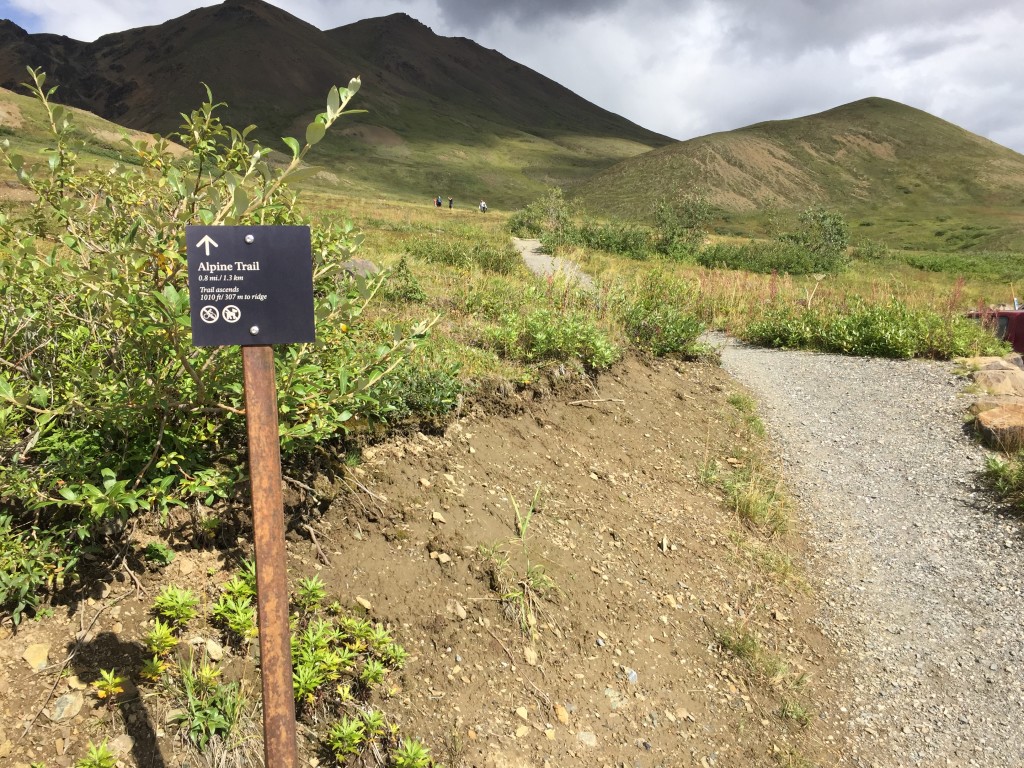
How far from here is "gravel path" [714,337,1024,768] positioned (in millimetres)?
3711

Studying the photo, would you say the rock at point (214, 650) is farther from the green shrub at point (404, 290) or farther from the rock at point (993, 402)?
the rock at point (993, 402)

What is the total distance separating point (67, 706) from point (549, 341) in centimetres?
478

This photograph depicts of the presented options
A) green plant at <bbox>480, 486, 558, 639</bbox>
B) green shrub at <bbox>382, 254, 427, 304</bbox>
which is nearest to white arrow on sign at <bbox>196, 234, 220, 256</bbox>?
green plant at <bbox>480, 486, 558, 639</bbox>

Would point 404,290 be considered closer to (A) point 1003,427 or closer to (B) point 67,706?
(B) point 67,706

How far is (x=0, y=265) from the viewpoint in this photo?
3.13 meters

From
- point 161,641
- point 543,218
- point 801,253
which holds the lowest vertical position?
point 161,641

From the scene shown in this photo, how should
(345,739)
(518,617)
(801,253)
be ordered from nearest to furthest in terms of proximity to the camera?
(345,739) → (518,617) → (801,253)

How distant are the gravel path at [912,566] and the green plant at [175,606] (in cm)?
376

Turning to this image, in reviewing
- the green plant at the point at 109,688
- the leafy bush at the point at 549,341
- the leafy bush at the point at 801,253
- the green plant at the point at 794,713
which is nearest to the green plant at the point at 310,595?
the green plant at the point at 109,688

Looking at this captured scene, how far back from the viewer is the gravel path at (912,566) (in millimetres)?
3711

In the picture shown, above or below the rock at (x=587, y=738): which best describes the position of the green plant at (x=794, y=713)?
below

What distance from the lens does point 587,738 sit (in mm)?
3225

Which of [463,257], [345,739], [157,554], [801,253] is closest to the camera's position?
[345,739]

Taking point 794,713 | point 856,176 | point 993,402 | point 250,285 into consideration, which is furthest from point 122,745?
point 856,176
